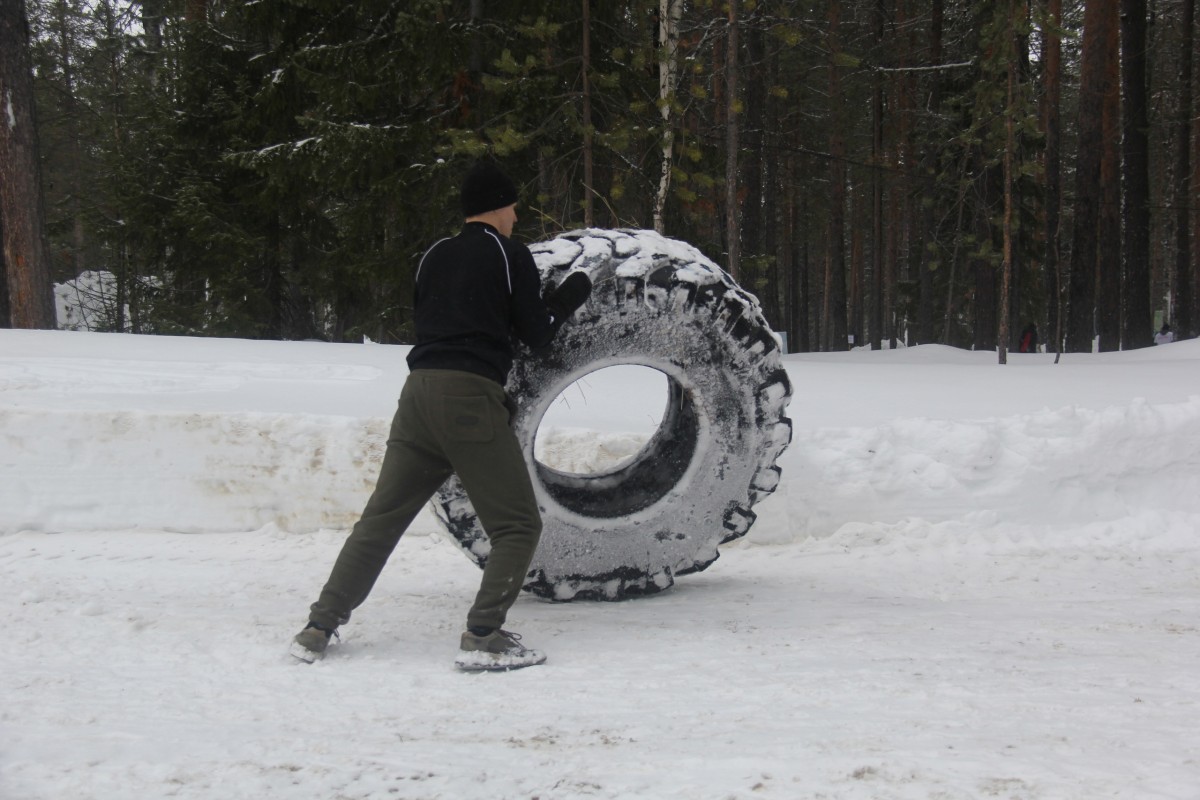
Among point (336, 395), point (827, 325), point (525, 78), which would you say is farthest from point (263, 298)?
point (827, 325)

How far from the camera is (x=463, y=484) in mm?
3715

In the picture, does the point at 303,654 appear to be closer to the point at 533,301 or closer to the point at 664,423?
the point at 533,301

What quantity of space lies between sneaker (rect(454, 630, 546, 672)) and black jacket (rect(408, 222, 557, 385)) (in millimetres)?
974

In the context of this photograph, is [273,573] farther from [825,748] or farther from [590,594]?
[825,748]

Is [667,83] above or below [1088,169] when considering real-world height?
above

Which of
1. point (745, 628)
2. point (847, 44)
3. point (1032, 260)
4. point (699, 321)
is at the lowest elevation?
point (745, 628)

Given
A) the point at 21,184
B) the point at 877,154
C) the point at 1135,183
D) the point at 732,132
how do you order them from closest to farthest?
the point at 732,132
the point at 21,184
the point at 1135,183
the point at 877,154

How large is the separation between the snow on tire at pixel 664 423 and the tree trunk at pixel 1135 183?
1442 centimetres

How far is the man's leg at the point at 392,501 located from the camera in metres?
3.70

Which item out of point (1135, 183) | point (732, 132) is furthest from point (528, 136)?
point (1135, 183)

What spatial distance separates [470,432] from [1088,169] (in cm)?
1546

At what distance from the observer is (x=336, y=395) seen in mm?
6680

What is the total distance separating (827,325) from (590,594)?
35.7 metres

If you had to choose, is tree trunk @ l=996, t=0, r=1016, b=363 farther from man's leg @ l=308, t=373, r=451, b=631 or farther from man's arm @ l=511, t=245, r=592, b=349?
man's leg @ l=308, t=373, r=451, b=631
